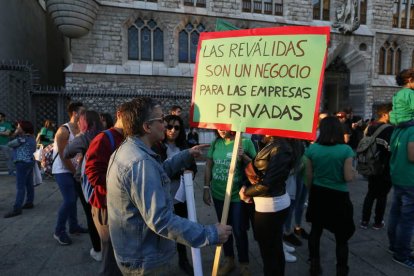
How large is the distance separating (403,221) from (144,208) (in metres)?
3.04

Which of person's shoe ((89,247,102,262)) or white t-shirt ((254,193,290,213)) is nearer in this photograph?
white t-shirt ((254,193,290,213))

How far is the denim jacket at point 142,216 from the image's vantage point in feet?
4.49

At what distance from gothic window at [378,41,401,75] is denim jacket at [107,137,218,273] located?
68.6 ft

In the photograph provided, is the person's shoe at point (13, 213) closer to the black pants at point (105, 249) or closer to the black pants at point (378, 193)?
the black pants at point (105, 249)

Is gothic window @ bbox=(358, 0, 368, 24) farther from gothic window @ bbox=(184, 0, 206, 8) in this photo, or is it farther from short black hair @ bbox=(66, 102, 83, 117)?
short black hair @ bbox=(66, 102, 83, 117)

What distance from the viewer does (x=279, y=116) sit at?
6.09ft

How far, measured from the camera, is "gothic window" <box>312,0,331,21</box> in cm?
1689

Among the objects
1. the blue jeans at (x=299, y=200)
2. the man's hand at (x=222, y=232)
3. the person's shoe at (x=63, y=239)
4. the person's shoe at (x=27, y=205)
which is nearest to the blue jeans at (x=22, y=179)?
the person's shoe at (x=27, y=205)

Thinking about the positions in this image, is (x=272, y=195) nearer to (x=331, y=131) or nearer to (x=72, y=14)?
(x=331, y=131)

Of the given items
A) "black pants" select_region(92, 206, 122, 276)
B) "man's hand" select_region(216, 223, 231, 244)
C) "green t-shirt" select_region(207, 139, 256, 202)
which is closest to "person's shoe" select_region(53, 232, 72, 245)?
"black pants" select_region(92, 206, 122, 276)

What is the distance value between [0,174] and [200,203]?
6.24 metres

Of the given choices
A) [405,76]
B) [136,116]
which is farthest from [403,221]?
[136,116]

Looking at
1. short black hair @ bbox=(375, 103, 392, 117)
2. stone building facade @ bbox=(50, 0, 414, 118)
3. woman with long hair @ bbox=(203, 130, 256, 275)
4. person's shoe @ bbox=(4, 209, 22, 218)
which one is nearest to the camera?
woman with long hair @ bbox=(203, 130, 256, 275)

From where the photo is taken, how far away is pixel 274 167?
2.23 meters
